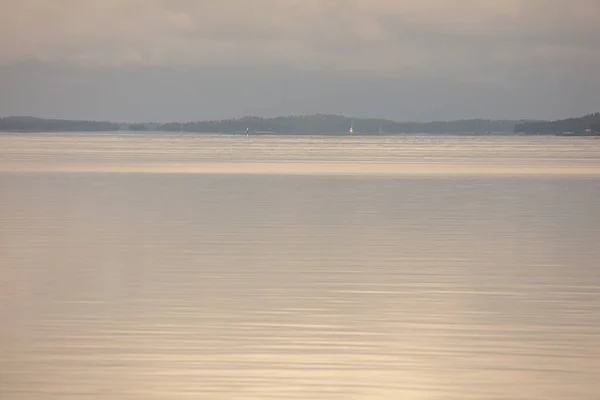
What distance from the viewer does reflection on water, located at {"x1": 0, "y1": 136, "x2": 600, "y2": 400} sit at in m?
7.00

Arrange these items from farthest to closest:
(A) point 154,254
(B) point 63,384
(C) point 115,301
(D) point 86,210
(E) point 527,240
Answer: (D) point 86,210 → (E) point 527,240 → (A) point 154,254 → (C) point 115,301 → (B) point 63,384

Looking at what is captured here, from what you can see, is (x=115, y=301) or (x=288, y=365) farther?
(x=115, y=301)

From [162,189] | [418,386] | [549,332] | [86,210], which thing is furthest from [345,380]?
[162,189]

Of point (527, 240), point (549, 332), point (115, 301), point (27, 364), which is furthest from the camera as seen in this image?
point (527, 240)

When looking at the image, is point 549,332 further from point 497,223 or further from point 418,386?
point 497,223

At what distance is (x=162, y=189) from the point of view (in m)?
29.4

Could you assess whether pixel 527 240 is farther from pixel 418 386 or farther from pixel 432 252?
pixel 418 386

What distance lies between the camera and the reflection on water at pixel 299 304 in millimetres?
6996

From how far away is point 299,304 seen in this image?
32.6ft

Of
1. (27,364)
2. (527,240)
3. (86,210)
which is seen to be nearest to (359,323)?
(27,364)

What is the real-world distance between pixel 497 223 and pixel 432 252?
16.2 feet

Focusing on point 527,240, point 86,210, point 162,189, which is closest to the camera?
point 527,240

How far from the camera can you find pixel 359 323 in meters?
9.01

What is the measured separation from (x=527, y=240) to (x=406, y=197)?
33.3 feet
